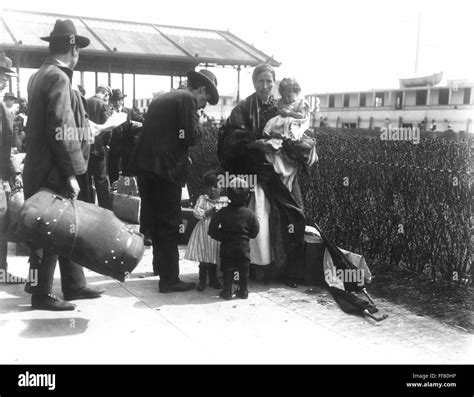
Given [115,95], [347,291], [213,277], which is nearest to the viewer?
[347,291]

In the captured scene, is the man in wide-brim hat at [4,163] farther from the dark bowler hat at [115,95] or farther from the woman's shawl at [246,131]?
the dark bowler hat at [115,95]

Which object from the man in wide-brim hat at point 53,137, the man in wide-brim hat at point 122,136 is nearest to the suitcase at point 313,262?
the man in wide-brim hat at point 53,137

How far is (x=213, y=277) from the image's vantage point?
17.0 feet

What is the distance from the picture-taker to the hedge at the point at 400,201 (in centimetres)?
487

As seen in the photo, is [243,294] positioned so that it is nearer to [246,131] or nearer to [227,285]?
[227,285]

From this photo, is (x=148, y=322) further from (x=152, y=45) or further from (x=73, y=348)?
(x=152, y=45)

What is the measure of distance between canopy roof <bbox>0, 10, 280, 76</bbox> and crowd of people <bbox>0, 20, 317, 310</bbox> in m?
12.1

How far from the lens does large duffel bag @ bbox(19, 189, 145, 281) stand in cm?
378

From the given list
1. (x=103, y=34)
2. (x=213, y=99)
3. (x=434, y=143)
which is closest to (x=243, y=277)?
(x=213, y=99)

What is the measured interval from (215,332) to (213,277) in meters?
1.21

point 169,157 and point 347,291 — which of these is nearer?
point 347,291

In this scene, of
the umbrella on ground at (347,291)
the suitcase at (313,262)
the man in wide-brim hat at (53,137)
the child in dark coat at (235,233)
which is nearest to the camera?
the man in wide-brim hat at (53,137)

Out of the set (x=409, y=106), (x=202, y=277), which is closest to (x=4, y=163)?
(x=202, y=277)

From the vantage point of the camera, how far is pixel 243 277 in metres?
4.85
